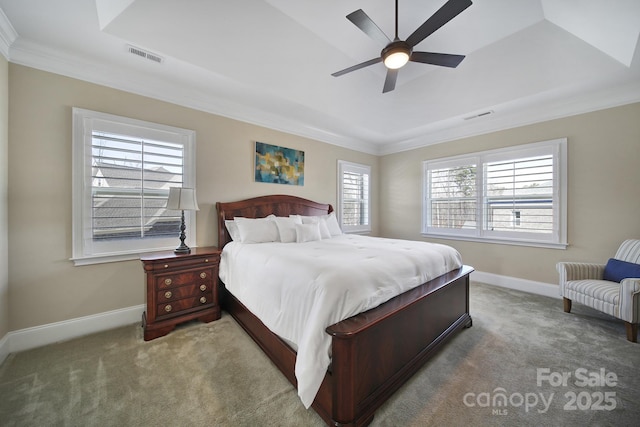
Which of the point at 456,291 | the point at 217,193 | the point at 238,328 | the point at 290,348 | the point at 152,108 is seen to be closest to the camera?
the point at 290,348

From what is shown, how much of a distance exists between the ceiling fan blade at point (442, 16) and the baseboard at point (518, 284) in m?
3.87

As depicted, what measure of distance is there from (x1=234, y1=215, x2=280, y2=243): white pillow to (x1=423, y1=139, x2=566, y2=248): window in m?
3.31

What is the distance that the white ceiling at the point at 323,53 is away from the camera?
215cm

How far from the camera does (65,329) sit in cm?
242

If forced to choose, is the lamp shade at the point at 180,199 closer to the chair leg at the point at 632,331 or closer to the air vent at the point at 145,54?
the air vent at the point at 145,54

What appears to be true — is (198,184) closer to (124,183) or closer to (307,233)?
(124,183)

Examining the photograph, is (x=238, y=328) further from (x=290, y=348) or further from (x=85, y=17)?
(x=85, y=17)

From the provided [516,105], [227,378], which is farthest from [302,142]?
[227,378]

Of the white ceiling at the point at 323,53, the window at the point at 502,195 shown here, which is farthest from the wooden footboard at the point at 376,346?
the white ceiling at the point at 323,53

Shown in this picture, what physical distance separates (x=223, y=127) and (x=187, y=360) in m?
2.87

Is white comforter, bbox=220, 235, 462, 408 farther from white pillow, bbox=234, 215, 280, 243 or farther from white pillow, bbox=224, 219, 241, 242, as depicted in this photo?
white pillow, bbox=224, 219, 241, 242

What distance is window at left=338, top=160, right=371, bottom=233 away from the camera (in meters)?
5.04

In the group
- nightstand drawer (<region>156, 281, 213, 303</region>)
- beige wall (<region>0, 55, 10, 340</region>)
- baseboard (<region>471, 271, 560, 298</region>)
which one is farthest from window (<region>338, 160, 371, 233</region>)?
beige wall (<region>0, 55, 10, 340</region>)

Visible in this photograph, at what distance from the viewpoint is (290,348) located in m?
1.79
